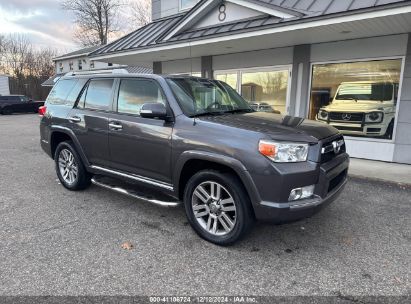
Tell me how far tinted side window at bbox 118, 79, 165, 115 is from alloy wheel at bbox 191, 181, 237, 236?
1221 millimetres

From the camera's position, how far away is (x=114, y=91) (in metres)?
4.52

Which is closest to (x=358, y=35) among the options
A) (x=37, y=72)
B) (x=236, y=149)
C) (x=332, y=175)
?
(x=332, y=175)

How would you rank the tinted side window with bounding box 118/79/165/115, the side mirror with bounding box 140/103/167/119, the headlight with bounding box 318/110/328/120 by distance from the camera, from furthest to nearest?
1. the headlight with bounding box 318/110/328/120
2. the tinted side window with bounding box 118/79/165/115
3. the side mirror with bounding box 140/103/167/119

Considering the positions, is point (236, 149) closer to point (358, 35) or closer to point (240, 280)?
point (240, 280)

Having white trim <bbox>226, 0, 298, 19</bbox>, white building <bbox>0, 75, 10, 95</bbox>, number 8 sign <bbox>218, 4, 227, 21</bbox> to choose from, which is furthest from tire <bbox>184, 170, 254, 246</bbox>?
white building <bbox>0, 75, 10, 95</bbox>

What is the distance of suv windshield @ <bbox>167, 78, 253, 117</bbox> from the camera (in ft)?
12.8

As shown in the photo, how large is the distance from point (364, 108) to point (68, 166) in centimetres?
705

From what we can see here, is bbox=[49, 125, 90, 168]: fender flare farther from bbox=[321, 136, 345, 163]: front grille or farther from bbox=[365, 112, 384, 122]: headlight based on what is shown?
bbox=[365, 112, 384, 122]: headlight

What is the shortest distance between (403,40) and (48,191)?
799 cm

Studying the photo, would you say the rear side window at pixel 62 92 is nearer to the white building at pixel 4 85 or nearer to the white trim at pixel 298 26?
the white trim at pixel 298 26

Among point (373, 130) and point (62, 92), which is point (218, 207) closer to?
point (62, 92)

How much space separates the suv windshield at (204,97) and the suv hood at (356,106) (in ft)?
15.9

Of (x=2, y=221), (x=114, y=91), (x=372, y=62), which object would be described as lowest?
(x=2, y=221)

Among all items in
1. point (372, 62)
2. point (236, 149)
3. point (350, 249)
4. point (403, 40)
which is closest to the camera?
point (236, 149)
